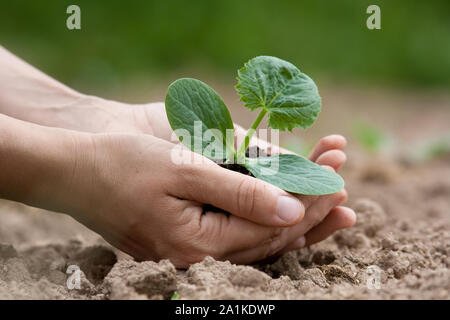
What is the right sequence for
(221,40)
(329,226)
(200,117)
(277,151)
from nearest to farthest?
1. (200,117)
2. (329,226)
3. (277,151)
4. (221,40)

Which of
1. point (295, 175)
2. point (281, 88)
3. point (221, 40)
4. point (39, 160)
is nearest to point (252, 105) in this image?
point (281, 88)

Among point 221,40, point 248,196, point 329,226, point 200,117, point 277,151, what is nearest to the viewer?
point 248,196

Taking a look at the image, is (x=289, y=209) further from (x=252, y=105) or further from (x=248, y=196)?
(x=252, y=105)

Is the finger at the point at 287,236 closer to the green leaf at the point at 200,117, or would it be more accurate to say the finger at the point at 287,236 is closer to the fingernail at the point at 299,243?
the fingernail at the point at 299,243

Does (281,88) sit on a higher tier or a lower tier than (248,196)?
higher

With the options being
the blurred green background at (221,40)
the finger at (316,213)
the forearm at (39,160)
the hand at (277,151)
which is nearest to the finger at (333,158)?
the hand at (277,151)

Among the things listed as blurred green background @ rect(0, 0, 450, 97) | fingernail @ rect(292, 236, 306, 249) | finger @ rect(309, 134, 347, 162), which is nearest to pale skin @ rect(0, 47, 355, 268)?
fingernail @ rect(292, 236, 306, 249)

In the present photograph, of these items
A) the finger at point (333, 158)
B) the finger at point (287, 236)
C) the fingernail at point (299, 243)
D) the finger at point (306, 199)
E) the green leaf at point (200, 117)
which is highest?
the green leaf at point (200, 117)
